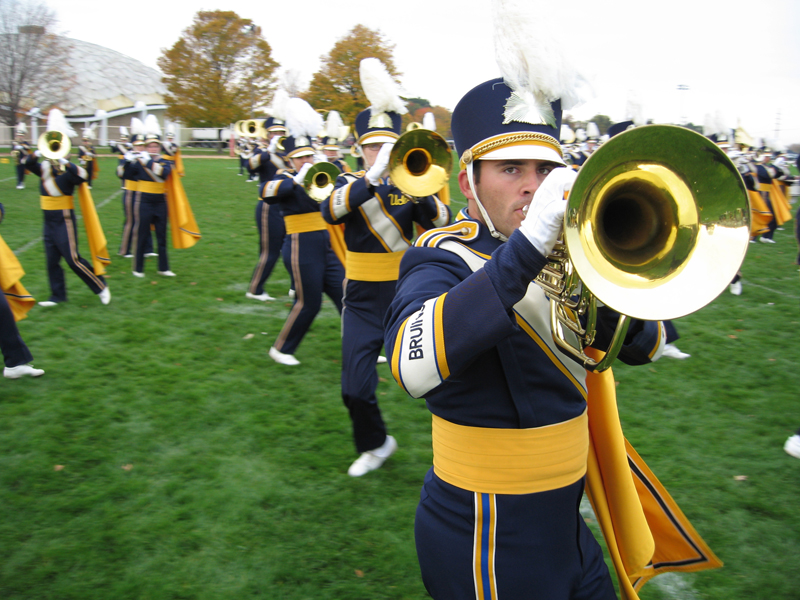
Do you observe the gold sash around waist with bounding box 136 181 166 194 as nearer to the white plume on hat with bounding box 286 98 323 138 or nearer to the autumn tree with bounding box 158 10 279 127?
the white plume on hat with bounding box 286 98 323 138

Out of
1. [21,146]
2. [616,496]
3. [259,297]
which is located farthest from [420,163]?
[21,146]

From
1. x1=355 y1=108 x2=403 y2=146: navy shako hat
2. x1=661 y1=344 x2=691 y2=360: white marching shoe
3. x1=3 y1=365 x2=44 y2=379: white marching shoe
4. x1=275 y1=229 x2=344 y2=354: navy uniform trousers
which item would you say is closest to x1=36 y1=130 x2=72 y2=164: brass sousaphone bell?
x1=3 y1=365 x2=44 y2=379: white marching shoe

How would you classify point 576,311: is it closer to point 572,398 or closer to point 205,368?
point 572,398

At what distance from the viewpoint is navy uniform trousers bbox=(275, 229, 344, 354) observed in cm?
625

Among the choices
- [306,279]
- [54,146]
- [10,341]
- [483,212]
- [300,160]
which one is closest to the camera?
[483,212]

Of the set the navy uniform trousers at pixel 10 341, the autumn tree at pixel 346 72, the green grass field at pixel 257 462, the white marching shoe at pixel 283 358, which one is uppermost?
the autumn tree at pixel 346 72

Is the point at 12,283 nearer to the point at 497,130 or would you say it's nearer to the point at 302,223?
the point at 302,223

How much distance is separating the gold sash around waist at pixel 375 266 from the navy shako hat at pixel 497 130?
8.80 ft

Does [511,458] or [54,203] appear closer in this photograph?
[511,458]

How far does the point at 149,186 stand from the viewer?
1020 centimetres

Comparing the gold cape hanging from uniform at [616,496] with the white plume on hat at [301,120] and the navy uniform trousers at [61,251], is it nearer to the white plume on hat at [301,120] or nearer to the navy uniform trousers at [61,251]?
the white plume on hat at [301,120]

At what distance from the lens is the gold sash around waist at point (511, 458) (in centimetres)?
168

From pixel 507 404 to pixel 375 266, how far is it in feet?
9.84

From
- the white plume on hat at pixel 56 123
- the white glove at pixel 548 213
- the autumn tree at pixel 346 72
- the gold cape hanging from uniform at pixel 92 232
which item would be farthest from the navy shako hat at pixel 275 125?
the autumn tree at pixel 346 72
